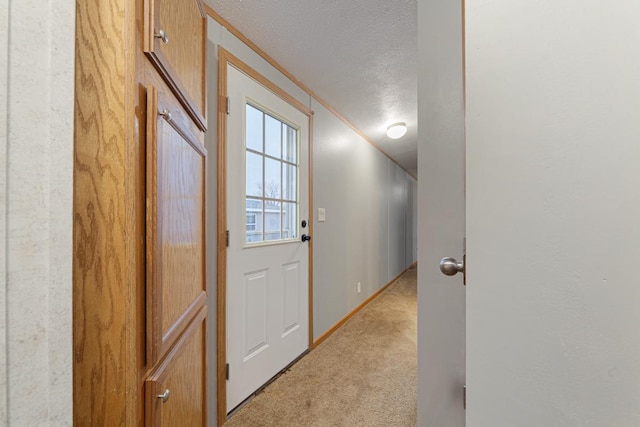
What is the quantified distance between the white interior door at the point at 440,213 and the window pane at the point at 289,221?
1.12 metres

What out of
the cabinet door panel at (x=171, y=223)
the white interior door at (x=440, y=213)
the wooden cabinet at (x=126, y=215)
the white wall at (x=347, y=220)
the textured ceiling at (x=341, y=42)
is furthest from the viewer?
the white wall at (x=347, y=220)

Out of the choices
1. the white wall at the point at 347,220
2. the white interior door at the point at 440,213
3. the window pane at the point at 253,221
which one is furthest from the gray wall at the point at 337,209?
the white interior door at the point at 440,213

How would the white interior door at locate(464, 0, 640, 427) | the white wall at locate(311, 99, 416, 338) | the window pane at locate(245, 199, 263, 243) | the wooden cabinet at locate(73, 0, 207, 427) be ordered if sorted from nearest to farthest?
the white interior door at locate(464, 0, 640, 427), the wooden cabinet at locate(73, 0, 207, 427), the window pane at locate(245, 199, 263, 243), the white wall at locate(311, 99, 416, 338)

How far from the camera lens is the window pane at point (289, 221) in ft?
6.41

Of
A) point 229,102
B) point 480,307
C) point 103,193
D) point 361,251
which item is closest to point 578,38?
point 480,307

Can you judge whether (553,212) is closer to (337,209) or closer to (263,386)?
(263,386)

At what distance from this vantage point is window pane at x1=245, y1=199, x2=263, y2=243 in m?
1.64

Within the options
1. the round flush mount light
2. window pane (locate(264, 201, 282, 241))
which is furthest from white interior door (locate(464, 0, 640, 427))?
the round flush mount light

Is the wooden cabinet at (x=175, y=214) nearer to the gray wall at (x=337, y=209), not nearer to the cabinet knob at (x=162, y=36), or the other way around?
the cabinet knob at (x=162, y=36)

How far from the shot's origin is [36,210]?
45 centimetres

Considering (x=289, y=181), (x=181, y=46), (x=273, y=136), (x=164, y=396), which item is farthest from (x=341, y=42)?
(x=164, y=396)

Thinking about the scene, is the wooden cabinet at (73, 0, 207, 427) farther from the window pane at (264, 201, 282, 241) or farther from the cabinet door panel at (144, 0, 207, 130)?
the window pane at (264, 201, 282, 241)

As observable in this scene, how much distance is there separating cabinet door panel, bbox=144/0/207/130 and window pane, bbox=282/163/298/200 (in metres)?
0.86

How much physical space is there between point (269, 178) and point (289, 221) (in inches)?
15.0
